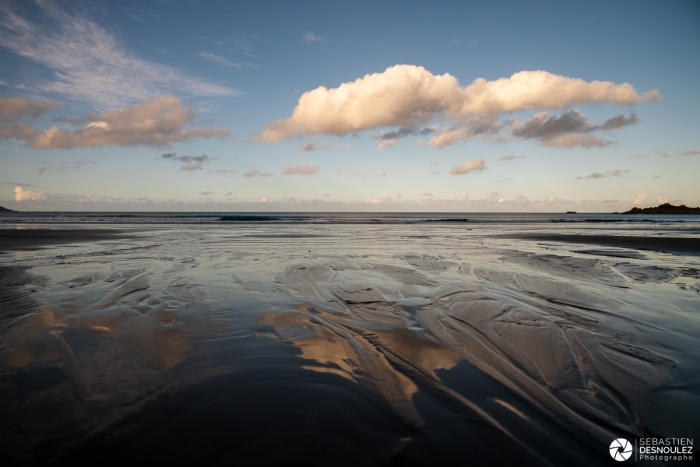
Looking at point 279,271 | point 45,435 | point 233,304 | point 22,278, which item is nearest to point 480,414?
point 45,435

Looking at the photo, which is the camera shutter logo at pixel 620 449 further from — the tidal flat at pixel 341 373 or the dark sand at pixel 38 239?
the dark sand at pixel 38 239

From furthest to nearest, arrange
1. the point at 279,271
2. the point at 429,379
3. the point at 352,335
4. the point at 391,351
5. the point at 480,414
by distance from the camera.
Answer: the point at 279,271 < the point at 352,335 < the point at 391,351 < the point at 429,379 < the point at 480,414

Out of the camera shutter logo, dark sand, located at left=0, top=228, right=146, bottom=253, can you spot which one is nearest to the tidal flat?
the camera shutter logo

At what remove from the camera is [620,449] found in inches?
94.3

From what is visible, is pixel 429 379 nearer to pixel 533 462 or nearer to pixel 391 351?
pixel 391 351

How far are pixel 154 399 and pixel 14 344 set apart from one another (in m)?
2.78

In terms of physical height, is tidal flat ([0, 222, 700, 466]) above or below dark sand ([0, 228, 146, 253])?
below

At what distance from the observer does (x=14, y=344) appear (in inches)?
164

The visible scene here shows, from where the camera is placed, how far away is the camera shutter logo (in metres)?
2.31

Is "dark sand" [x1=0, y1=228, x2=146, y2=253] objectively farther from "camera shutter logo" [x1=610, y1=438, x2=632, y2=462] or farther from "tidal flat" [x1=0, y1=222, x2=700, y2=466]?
"camera shutter logo" [x1=610, y1=438, x2=632, y2=462]

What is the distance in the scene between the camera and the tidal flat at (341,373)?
2.38 metres

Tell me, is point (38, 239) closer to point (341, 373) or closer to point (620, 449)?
point (341, 373)

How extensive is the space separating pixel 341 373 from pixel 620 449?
2318 millimetres

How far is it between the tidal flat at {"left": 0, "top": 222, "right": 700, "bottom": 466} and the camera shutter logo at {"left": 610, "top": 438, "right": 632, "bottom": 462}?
5 centimetres
